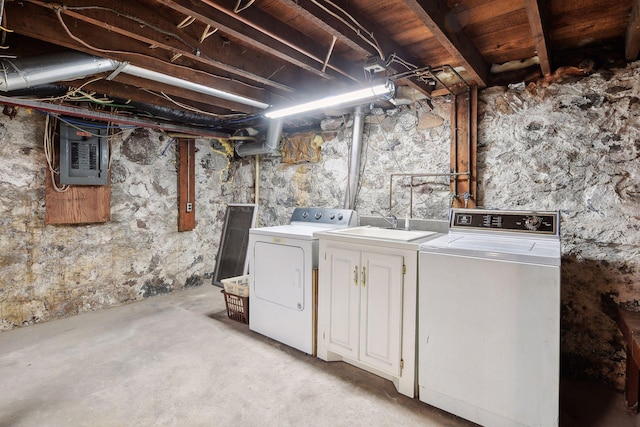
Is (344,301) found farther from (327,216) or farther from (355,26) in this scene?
(355,26)

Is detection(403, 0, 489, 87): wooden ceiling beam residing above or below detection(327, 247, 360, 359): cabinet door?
above

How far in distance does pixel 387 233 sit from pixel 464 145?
0.98m

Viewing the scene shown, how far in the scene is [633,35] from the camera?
175cm

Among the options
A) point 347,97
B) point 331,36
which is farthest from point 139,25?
point 347,97

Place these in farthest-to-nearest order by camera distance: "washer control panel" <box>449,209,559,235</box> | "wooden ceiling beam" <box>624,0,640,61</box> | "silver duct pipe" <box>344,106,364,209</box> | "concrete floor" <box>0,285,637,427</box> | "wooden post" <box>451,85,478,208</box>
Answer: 1. "silver duct pipe" <box>344,106,364,209</box>
2. "wooden post" <box>451,85,478,208</box>
3. "washer control panel" <box>449,209,559,235</box>
4. "concrete floor" <box>0,285,637,427</box>
5. "wooden ceiling beam" <box>624,0,640,61</box>

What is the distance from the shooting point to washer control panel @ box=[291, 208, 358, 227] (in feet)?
9.93

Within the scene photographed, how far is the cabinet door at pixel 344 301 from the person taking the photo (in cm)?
221

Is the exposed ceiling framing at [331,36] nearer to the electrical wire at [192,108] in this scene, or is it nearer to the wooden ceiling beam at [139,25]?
the wooden ceiling beam at [139,25]

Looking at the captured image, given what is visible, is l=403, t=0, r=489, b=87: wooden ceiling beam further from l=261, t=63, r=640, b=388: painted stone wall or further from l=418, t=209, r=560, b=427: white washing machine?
l=418, t=209, r=560, b=427: white washing machine

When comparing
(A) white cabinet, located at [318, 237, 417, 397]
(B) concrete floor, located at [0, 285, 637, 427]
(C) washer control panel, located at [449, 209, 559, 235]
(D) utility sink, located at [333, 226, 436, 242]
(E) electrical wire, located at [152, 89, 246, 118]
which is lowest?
(B) concrete floor, located at [0, 285, 637, 427]

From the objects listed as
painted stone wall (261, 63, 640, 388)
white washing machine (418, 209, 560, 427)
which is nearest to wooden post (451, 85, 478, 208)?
painted stone wall (261, 63, 640, 388)

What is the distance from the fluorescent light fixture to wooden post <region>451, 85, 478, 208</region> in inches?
27.6

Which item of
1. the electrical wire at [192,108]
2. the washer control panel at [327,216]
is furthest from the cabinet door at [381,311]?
the electrical wire at [192,108]

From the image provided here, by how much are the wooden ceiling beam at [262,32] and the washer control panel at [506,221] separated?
132 cm
